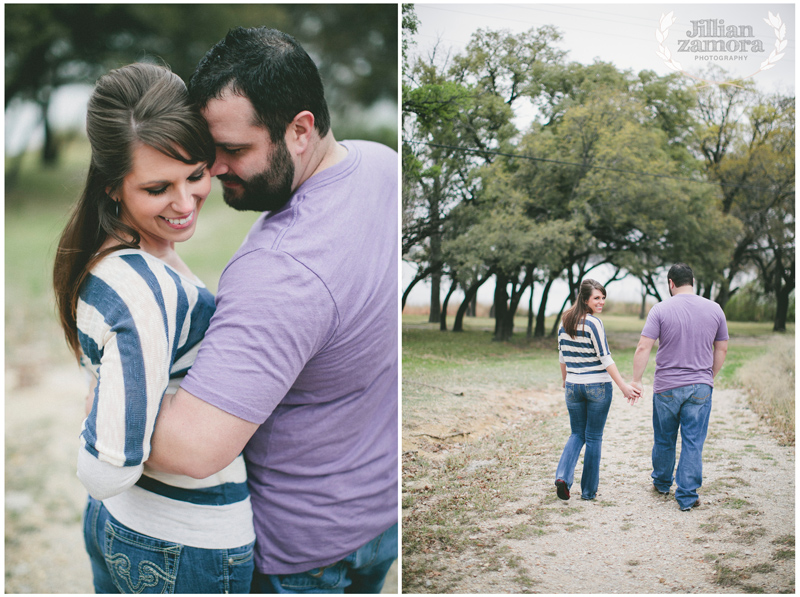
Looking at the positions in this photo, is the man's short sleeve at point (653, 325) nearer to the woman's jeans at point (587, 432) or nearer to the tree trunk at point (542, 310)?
the woman's jeans at point (587, 432)

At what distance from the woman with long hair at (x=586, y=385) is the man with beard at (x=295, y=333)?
3.15 ft

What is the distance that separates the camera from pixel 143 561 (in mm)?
1463

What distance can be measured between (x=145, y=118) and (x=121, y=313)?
0.50m

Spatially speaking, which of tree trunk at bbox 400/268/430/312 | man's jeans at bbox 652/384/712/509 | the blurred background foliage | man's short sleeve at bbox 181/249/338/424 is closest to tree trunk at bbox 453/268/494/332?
tree trunk at bbox 400/268/430/312

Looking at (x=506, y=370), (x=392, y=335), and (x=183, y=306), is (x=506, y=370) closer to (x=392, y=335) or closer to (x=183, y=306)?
(x=392, y=335)

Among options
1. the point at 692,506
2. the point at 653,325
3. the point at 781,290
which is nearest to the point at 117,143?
the point at 653,325

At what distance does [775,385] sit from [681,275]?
2.24ft

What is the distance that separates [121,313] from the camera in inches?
50.0

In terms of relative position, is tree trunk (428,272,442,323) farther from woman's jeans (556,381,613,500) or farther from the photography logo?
the photography logo

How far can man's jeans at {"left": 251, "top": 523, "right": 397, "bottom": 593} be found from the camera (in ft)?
5.20

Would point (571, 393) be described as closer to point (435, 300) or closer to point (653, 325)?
point (653, 325)

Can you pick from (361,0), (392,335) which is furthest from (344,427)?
(361,0)

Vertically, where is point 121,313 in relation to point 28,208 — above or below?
below

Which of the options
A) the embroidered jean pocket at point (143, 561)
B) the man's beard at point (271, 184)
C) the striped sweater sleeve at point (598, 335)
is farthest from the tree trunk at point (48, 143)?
the striped sweater sleeve at point (598, 335)
